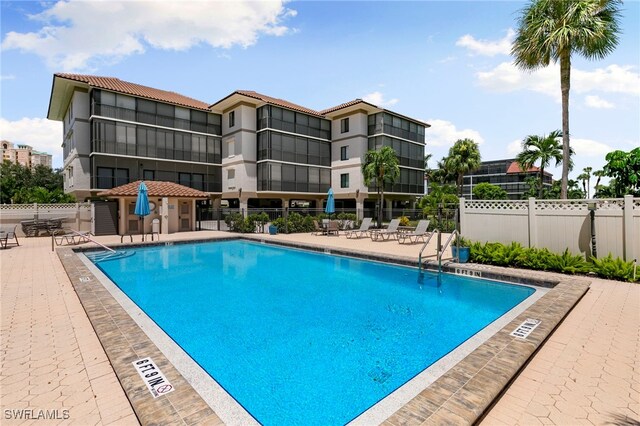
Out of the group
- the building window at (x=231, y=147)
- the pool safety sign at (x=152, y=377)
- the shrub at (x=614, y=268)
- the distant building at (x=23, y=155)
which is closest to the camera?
the pool safety sign at (x=152, y=377)

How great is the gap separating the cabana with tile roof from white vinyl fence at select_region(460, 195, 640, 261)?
18234mm

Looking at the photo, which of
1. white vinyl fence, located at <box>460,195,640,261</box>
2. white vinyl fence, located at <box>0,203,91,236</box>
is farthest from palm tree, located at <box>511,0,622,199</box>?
white vinyl fence, located at <box>0,203,91,236</box>

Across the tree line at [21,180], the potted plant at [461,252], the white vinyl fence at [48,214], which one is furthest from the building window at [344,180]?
the tree line at [21,180]

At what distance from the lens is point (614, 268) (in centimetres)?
838

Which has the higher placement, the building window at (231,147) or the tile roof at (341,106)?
the tile roof at (341,106)

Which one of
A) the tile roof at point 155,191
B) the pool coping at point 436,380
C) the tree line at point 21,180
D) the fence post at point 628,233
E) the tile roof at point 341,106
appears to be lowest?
the pool coping at point 436,380

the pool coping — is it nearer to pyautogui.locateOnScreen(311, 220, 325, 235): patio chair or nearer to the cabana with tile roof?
the cabana with tile roof

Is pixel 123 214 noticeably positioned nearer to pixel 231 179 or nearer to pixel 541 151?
pixel 231 179

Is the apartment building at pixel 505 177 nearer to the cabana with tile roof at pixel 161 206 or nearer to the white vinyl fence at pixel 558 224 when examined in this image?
the cabana with tile roof at pixel 161 206

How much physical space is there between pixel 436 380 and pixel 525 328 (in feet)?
8.11

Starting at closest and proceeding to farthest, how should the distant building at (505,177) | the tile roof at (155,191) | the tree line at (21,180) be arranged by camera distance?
the tile roof at (155,191), the tree line at (21,180), the distant building at (505,177)

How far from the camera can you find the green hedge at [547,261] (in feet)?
27.5

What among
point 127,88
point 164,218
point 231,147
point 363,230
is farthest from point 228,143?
point 363,230

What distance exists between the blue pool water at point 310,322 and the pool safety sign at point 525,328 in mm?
883
